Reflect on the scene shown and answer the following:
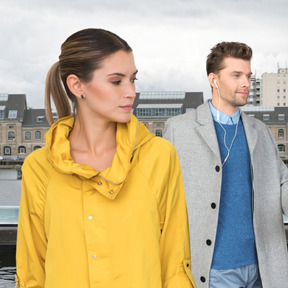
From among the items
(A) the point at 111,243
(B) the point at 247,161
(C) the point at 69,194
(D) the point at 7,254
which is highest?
(B) the point at 247,161

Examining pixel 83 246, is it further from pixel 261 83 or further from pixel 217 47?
pixel 261 83

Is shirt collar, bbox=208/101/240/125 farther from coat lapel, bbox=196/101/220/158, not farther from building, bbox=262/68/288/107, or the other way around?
building, bbox=262/68/288/107

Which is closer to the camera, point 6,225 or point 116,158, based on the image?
point 116,158

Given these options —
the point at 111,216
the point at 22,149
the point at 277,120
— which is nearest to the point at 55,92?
the point at 111,216

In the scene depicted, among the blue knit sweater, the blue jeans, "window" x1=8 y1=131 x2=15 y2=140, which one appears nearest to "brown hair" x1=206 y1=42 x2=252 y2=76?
the blue knit sweater

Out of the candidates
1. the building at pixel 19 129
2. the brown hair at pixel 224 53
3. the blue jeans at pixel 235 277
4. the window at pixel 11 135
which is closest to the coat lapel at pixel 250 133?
the brown hair at pixel 224 53

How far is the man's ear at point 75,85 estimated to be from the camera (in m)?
1.39

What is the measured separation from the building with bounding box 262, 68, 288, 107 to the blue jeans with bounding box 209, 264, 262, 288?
80.2 metres

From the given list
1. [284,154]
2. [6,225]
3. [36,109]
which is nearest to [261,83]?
[284,154]

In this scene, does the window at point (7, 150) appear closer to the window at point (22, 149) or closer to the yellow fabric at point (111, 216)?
the window at point (22, 149)

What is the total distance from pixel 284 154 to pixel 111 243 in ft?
178

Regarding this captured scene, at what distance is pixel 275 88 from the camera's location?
81.2 meters

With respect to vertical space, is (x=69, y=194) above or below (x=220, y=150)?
below

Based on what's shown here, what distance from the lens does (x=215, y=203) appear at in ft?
7.66
